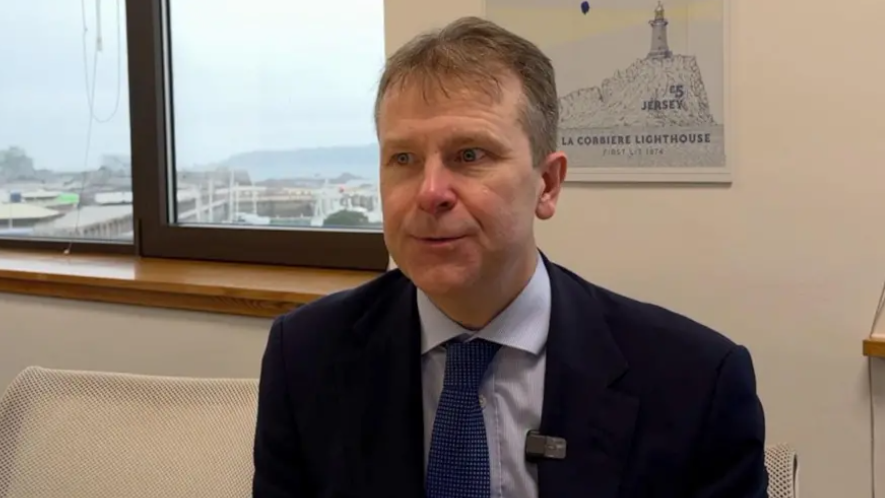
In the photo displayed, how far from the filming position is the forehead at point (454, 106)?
1070mm

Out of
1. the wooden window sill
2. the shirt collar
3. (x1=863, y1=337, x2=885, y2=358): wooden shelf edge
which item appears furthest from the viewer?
the wooden window sill

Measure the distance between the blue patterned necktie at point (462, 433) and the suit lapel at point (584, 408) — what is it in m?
0.07

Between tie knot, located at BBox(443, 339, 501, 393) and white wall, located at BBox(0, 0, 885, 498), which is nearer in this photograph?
tie knot, located at BBox(443, 339, 501, 393)

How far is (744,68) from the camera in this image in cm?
163

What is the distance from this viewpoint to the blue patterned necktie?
1.11 meters

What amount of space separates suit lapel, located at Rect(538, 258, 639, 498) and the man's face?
13 cm

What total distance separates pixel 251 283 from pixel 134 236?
2.33 ft

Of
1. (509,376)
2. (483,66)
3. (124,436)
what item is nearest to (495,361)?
(509,376)

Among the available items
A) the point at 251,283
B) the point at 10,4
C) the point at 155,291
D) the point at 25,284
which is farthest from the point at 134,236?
the point at 10,4

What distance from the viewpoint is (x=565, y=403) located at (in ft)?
3.66

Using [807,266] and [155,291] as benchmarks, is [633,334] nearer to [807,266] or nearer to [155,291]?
[807,266]

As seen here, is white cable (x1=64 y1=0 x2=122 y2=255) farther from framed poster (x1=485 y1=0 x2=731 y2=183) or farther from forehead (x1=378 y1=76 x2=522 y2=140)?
forehead (x1=378 y1=76 x2=522 y2=140)

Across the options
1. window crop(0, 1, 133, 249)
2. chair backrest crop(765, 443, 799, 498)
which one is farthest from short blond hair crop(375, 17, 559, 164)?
window crop(0, 1, 133, 249)

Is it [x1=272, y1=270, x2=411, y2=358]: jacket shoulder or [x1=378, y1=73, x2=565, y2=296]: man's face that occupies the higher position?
[x1=378, y1=73, x2=565, y2=296]: man's face
